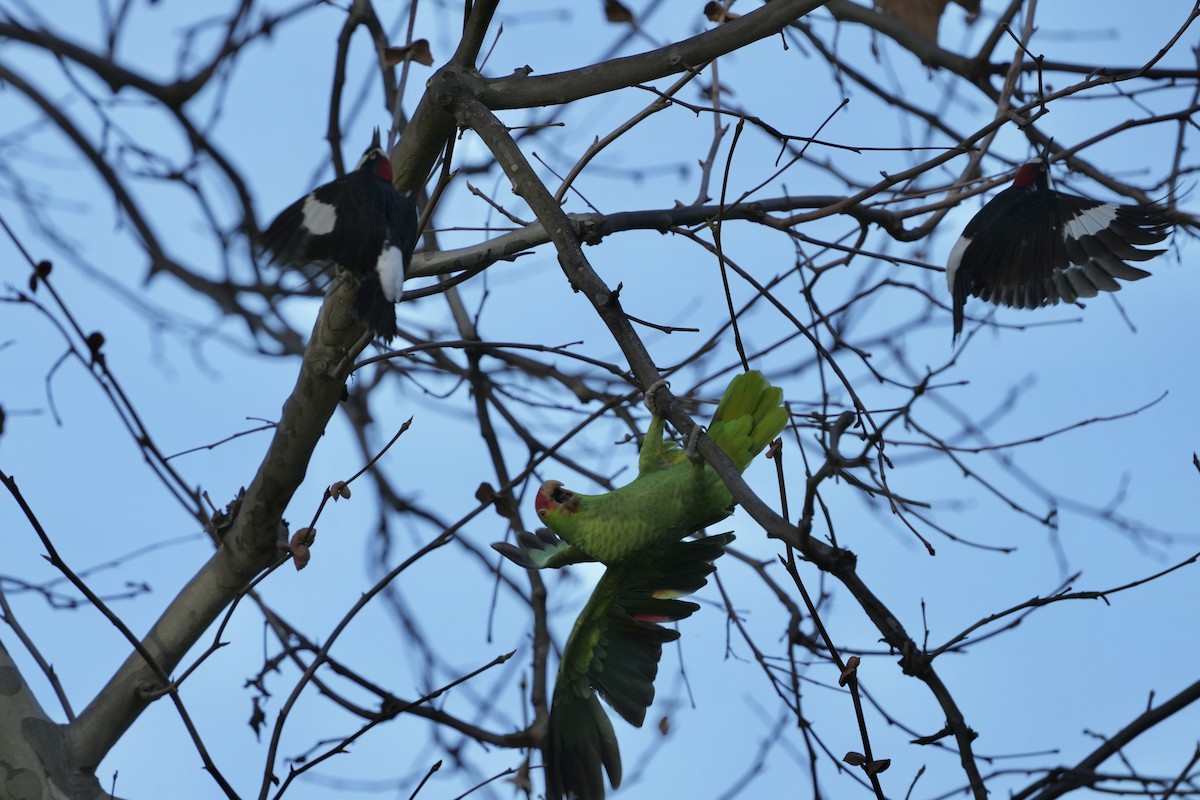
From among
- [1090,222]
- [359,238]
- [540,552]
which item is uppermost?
[1090,222]

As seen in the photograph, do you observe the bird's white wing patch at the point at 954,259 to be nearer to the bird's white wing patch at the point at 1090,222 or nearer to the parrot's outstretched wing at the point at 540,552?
the bird's white wing patch at the point at 1090,222

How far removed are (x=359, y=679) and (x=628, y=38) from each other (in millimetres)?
2295

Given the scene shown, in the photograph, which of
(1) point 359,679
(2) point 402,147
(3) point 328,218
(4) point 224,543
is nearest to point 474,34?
(2) point 402,147

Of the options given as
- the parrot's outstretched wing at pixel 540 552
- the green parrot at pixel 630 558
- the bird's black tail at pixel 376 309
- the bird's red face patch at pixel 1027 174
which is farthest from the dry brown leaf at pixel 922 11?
the bird's black tail at pixel 376 309

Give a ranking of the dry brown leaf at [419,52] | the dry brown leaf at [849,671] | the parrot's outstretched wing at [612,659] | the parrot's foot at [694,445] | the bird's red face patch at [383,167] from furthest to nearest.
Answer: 1. the dry brown leaf at [419,52]
2. the parrot's outstretched wing at [612,659]
3. the bird's red face patch at [383,167]
4. the parrot's foot at [694,445]
5. the dry brown leaf at [849,671]

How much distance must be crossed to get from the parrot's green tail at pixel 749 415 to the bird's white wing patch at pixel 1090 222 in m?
1.15

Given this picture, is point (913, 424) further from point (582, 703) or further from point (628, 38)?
point (628, 38)

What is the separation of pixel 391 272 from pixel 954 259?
5.21 ft

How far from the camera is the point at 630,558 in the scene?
2.29m

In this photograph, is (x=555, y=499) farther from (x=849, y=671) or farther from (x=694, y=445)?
(x=849, y=671)

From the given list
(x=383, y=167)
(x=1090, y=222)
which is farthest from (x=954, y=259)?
(x=383, y=167)

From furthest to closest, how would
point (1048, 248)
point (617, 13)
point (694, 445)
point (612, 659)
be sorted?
point (617, 13) → point (1048, 248) → point (612, 659) → point (694, 445)

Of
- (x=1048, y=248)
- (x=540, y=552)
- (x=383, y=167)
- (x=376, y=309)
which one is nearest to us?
(x=376, y=309)

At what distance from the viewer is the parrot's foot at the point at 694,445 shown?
1751 mm
